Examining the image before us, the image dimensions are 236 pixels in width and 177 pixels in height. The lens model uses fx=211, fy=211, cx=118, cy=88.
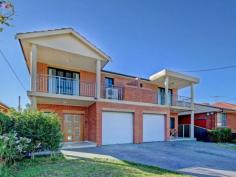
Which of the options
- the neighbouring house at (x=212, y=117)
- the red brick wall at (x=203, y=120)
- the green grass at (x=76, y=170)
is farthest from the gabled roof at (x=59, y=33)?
the red brick wall at (x=203, y=120)

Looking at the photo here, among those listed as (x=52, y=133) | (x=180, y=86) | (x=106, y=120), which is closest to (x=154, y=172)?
(x=52, y=133)

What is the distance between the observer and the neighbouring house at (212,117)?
26672 mm

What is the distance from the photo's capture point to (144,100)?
767 inches

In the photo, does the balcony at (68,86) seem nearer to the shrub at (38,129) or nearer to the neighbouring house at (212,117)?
the shrub at (38,129)

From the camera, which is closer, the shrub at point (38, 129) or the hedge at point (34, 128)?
the hedge at point (34, 128)

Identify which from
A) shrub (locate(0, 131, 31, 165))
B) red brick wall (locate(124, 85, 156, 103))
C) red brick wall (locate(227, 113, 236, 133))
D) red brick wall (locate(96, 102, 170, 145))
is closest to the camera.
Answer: shrub (locate(0, 131, 31, 165))

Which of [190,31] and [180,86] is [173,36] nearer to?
[190,31]

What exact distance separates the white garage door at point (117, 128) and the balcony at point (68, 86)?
2.34 meters

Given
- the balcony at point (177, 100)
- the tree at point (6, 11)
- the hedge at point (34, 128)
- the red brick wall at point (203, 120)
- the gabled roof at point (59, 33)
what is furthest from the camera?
the red brick wall at point (203, 120)

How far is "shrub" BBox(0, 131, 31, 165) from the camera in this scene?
8.32m

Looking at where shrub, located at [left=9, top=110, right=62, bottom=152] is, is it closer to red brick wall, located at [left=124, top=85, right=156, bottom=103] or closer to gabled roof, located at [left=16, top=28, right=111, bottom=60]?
gabled roof, located at [left=16, top=28, right=111, bottom=60]

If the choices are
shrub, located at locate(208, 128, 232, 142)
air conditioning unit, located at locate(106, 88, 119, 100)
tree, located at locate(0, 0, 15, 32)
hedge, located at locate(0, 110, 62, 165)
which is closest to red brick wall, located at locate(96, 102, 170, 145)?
air conditioning unit, located at locate(106, 88, 119, 100)

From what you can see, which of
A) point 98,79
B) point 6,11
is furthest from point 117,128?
point 6,11

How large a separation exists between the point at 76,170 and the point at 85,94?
31.8 feet
